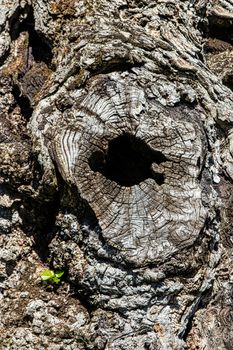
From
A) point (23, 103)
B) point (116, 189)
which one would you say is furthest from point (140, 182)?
point (23, 103)

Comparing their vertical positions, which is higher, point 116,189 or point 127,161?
point 127,161

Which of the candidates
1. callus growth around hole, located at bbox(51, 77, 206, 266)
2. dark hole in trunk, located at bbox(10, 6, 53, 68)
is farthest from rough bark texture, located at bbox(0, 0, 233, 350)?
dark hole in trunk, located at bbox(10, 6, 53, 68)

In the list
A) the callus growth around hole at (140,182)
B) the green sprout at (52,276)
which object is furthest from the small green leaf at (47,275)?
the callus growth around hole at (140,182)

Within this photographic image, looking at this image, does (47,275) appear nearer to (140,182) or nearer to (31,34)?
(140,182)

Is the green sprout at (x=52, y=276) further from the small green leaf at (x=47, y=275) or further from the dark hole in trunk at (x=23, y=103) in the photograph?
the dark hole in trunk at (x=23, y=103)

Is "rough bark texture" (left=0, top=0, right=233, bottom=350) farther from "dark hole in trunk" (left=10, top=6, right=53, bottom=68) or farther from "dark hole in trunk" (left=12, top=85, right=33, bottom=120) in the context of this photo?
"dark hole in trunk" (left=10, top=6, right=53, bottom=68)

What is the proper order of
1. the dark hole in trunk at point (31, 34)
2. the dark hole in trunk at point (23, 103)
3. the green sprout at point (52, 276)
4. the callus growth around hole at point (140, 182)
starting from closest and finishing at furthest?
the callus growth around hole at point (140, 182), the green sprout at point (52, 276), the dark hole in trunk at point (23, 103), the dark hole in trunk at point (31, 34)

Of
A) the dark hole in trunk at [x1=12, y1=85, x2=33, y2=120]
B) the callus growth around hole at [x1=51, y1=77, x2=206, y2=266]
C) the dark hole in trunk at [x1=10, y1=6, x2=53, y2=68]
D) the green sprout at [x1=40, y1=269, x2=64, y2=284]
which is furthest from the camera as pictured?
the dark hole in trunk at [x1=10, y1=6, x2=53, y2=68]
